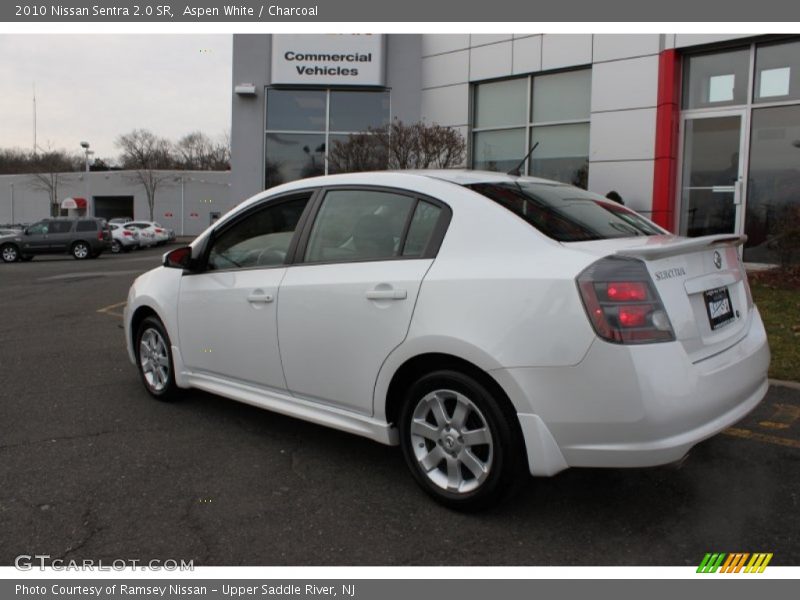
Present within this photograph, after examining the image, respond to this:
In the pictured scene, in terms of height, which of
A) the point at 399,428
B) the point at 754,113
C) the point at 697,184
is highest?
the point at 754,113

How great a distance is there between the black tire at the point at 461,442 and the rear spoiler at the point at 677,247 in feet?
2.82

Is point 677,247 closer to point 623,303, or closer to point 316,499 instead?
point 623,303

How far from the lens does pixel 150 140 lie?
72.8 meters

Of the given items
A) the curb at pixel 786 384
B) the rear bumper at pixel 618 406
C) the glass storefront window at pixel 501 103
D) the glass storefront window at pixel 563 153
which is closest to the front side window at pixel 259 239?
the rear bumper at pixel 618 406

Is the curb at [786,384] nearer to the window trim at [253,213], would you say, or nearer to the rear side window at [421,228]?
the rear side window at [421,228]

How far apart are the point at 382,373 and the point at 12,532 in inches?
72.5

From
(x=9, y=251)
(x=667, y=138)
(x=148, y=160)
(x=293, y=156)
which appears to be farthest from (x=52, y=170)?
(x=667, y=138)

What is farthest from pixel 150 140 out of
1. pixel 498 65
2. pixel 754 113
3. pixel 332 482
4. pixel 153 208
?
pixel 332 482

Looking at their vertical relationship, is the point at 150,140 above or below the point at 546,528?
above

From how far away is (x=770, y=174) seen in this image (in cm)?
1119

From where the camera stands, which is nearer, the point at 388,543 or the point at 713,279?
the point at 388,543

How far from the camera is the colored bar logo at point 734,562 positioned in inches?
110

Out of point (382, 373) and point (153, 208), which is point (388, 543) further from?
point (153, 208)

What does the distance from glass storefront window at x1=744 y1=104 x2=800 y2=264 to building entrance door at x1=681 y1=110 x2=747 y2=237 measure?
177 mm
